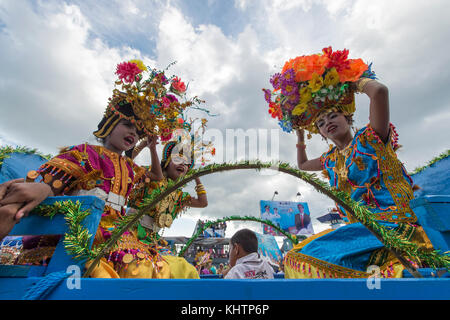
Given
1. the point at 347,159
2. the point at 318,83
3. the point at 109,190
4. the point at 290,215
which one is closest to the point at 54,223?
the point at 109,190

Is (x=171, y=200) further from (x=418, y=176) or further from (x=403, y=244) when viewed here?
(x=418, y=176)

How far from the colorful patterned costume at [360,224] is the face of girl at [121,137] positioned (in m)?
1.89

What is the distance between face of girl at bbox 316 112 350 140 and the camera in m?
2.42

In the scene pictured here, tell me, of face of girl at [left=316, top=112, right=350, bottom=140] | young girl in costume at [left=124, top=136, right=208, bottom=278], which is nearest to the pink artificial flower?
young girl in costume at [left=124, top=136, right=208, bottom=278]

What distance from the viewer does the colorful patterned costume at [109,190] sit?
1.48 m

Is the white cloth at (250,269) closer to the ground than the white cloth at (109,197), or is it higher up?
closer to the ground

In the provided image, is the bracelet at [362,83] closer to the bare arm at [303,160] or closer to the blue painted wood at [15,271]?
the bare arm at [303,160]

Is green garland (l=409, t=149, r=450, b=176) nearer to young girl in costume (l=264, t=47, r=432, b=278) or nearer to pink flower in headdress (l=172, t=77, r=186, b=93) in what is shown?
young girl in costume (l=264, t=47, r=432, b=278)

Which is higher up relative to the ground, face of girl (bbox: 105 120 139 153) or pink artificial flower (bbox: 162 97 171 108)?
pink artificial flower (bbox: 162 97 171 108)

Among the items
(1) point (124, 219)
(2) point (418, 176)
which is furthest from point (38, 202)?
(2) point (418, 176)

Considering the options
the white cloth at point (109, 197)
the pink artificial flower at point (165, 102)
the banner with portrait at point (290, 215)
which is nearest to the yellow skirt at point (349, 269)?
the white cloth at point (109, 197)

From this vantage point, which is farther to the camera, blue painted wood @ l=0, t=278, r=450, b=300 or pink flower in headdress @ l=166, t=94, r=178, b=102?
pink flower in headdress @ l=166, t=94, r=178, b=102

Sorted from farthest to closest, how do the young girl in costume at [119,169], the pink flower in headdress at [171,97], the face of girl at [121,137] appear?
the pink flower in headdress at [171,97] < the face of girl at [121,137] < the young girl in costume at [119,169]
